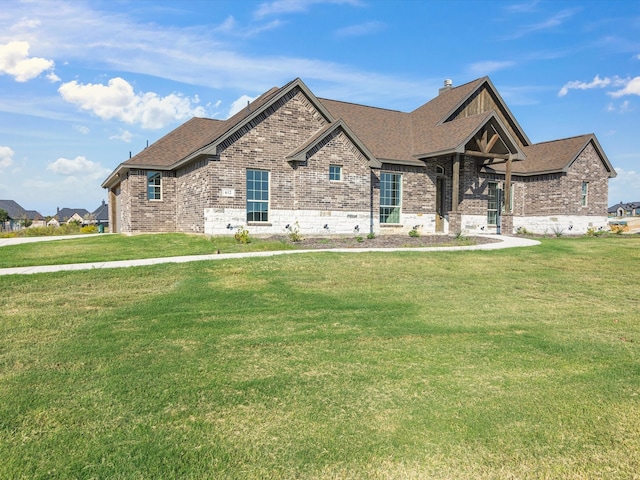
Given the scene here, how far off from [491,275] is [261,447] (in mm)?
9496

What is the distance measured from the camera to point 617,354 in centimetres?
612

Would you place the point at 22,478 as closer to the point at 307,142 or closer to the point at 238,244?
the point at 238,244

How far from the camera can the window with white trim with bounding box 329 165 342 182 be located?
2017 cm

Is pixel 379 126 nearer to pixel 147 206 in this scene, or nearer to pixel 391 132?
pixel 391 132

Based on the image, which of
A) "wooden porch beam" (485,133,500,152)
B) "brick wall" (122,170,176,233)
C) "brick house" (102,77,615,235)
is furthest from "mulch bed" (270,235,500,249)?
"brick wall" (122,170,176,233)

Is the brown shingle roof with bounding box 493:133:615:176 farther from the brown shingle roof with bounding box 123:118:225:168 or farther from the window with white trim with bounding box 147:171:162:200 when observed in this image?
the window with white trim with bounding box 147:171:162:200

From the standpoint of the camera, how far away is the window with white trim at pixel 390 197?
74.6 ft

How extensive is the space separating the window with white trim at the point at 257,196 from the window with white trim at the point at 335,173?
2851mm

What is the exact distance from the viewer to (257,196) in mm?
19047

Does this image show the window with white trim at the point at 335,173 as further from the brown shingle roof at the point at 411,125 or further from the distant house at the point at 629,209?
the distant house at the point at 629,209

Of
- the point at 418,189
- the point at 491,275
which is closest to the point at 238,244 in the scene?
the point at 491,275

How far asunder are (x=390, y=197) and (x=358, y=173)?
10.1 ft

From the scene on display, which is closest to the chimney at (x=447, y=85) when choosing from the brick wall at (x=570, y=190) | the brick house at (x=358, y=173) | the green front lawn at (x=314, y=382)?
the brick house at (x=358, y=173)

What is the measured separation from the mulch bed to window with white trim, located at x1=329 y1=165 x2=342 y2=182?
2.59 metres
